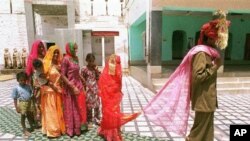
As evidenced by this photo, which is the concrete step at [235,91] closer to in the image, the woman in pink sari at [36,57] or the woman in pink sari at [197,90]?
the woman in pink sari at [197,90]

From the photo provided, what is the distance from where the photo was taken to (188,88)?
110 inches

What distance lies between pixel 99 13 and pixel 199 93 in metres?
14.7

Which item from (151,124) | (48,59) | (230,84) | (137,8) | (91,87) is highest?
(137,8)

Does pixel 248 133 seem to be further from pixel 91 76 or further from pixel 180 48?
pixel 180 48

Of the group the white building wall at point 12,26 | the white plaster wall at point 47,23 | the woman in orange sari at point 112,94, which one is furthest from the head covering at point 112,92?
the white plaster wall at point 47,23

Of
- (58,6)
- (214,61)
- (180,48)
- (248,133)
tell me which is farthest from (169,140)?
(58,6)

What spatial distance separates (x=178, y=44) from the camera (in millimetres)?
12797

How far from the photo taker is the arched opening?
12.6 meters

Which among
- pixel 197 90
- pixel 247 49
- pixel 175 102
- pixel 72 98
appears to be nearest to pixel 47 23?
pixel 247 49

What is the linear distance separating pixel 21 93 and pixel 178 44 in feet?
34.1

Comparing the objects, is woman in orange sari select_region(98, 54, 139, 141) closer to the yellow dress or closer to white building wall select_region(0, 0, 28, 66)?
the yellow dress

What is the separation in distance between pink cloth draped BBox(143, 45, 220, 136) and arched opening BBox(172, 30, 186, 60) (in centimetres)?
1013

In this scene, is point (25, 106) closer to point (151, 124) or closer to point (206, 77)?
point (151, 124)

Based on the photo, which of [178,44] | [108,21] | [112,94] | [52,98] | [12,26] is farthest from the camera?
[108,21]
